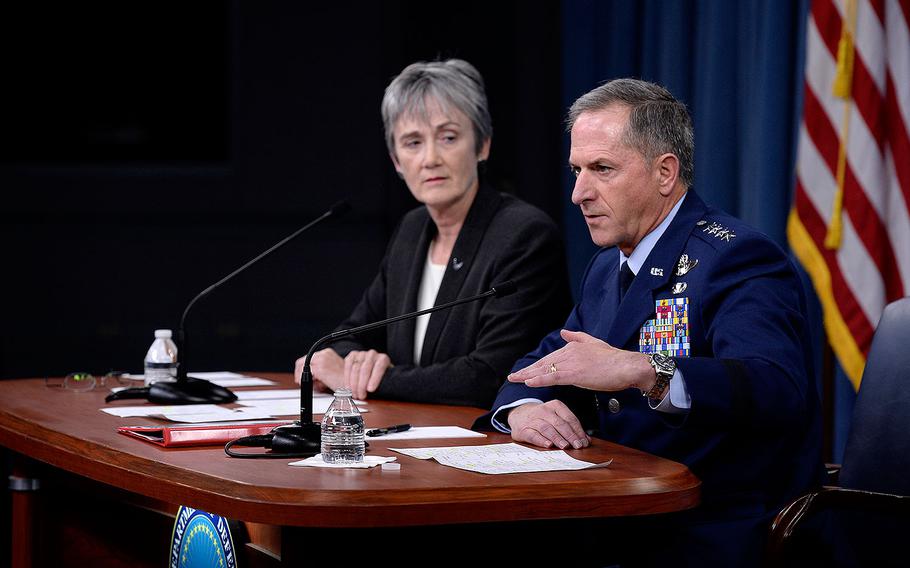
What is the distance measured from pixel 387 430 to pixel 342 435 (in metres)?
0.37

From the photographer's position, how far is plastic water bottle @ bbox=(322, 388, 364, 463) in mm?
1680

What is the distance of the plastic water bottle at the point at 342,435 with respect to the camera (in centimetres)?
168

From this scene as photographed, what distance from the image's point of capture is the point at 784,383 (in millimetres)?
1725

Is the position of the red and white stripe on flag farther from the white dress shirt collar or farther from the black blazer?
the white dress shirt collar

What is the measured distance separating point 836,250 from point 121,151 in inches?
115

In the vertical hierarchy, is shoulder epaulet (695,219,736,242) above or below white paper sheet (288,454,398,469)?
above

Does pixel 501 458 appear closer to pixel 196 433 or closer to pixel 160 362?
pixel 196 433

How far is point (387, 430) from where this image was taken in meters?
2.04

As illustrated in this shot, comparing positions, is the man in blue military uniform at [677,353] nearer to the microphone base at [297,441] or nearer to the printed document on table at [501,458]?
the printed document on table at [501,458]

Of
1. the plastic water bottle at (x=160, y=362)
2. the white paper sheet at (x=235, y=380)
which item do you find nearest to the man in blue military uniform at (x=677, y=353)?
the white paper sheet at (x=235, y=380)

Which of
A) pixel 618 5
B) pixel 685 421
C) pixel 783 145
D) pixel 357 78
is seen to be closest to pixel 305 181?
pixel 357 78

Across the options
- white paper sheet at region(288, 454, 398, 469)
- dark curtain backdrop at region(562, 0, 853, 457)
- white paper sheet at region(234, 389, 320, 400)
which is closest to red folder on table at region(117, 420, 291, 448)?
white paper sheet at region(288, 454, 398, 469)

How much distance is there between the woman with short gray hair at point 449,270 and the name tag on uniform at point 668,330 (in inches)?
25.0

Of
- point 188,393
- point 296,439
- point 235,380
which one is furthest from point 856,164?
point 296,439
